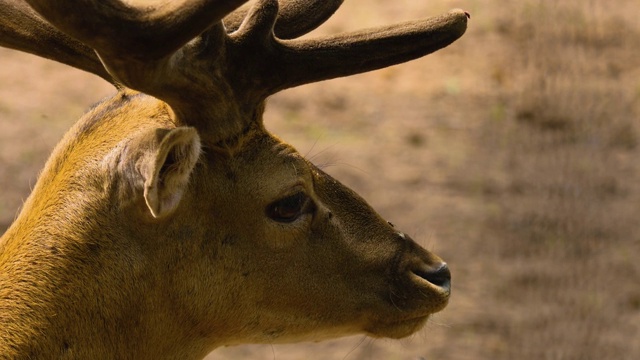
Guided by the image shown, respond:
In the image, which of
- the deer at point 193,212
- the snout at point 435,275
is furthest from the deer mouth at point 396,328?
the snout at point 435,275

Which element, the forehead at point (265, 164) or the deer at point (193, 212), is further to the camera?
the forehead at point (265, 164)

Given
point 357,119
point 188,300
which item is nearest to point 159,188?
point 188,300

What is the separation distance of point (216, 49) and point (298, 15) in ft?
2.27

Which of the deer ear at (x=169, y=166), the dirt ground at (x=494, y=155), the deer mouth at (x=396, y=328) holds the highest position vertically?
the deer ear at (x=169, y=166)

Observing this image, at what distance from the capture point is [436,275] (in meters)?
4.32

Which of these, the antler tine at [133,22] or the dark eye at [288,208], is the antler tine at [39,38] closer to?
the antler tine at [133,22]

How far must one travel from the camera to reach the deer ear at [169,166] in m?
3.50

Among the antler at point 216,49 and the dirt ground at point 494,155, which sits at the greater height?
the antler at point 216,49

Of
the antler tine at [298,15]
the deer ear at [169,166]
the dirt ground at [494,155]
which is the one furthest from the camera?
the dirt ground at [494,155]

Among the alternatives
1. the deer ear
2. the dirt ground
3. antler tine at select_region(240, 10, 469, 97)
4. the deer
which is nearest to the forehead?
the deer

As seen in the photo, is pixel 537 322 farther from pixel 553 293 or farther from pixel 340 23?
pixel 340 23

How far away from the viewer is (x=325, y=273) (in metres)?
4.11

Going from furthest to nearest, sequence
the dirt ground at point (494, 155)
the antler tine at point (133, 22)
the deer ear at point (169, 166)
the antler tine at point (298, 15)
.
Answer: the dirt ground at point (494, 155)
the antler tine at point (298, 15)
the deer ear at point (169, 166)
the antler tine at point (133, 22)

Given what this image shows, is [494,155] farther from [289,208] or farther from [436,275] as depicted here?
[289,208]
